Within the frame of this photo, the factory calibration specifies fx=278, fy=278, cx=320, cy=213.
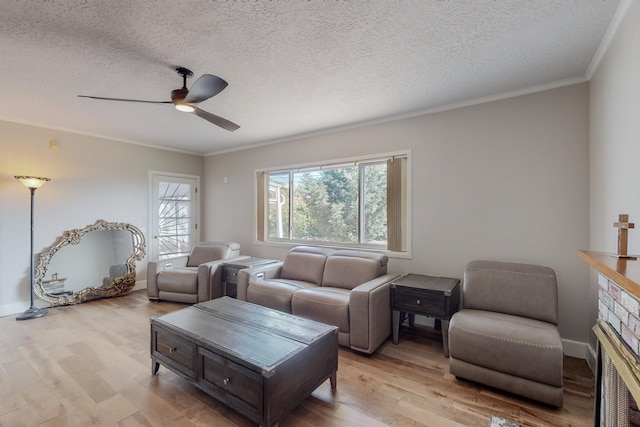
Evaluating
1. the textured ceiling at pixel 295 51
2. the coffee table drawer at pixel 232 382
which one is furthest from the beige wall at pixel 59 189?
the coffee table drawer at pixel 232 382

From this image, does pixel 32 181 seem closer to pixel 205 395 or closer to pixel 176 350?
pixel 176 350

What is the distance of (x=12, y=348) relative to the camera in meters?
2.66

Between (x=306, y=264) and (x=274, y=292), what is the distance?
0.67m

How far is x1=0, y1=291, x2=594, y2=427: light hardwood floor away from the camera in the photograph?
179cm

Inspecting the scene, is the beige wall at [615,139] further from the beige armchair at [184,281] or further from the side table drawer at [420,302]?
the beige armchair at [184,281]

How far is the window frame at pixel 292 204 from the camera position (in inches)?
133

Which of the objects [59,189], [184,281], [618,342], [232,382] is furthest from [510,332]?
[59,189]

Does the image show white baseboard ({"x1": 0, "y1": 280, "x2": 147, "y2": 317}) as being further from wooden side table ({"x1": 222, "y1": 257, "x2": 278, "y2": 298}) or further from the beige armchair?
wooden side table ({"x1": 222, "y1": 257, "x2": 278, "y2": 298})

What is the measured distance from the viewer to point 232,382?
1745 millimetres

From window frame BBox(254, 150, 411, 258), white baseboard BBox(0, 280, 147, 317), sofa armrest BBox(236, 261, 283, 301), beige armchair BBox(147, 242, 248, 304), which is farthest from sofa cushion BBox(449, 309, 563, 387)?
white baseboard BBox(0, 280, 147, 317)

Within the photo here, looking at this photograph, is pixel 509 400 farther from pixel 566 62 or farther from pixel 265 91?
pixel 265 91

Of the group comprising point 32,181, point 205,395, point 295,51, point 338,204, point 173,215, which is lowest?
point 205,395

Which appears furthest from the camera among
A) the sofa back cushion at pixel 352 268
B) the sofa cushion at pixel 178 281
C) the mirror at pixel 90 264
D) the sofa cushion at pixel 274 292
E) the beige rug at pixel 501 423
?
the sofa cushion at pixel 178 281

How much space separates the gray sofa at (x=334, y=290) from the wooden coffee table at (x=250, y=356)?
55cm
